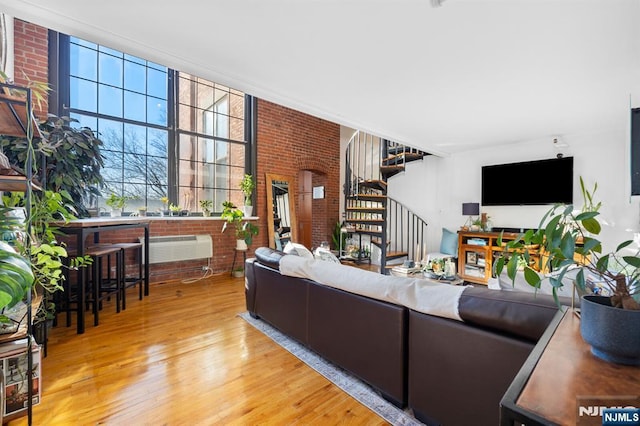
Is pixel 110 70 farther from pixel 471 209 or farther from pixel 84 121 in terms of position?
pixel 471 209

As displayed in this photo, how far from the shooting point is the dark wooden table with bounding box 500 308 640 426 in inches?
21.2

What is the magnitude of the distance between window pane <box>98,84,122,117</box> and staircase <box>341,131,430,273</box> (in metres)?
3.92

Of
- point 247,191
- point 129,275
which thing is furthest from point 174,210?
point 247,191

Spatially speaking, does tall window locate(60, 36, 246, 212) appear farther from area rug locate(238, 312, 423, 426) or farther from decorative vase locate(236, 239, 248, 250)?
area rug locate(238, 312, 423, 426)

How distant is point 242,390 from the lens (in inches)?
69.5

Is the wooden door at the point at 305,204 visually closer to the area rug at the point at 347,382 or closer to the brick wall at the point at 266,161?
the brick wall at the point at 266,161

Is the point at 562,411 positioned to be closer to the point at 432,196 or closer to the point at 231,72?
the point at 231,72

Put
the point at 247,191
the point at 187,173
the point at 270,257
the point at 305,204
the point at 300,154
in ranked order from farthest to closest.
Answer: the point at 305,204, the point at 300,154, the point at 247,191, the point at 187,173, the point at 270,257

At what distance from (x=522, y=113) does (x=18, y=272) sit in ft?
14.0

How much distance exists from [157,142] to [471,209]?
5151 mm

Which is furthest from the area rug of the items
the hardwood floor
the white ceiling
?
the white ceiling

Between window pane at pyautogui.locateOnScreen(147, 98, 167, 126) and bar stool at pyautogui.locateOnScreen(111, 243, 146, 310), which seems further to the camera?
window pane at pyautogui.locateOnScreen(147, 98, 167, 126)

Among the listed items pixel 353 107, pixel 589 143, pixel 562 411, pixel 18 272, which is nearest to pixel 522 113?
pixel 589 143

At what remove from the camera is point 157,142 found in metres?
4.36
